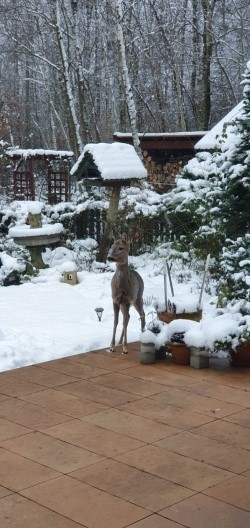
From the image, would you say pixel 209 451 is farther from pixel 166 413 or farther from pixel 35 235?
pixel 35 235

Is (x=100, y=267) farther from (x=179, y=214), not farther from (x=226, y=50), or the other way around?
(x=226, y=50)

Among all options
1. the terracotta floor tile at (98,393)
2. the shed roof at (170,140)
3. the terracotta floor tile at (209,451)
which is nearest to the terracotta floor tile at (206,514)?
the terracotta floor tile at (209,451)

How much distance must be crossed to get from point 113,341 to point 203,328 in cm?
105

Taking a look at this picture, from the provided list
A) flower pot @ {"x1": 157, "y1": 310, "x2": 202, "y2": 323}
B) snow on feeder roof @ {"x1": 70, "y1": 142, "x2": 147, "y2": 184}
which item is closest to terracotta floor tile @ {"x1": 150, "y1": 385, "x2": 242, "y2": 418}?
flower pot @ {"x1": 157, "y1": 310, "x2": 202, "y2": 323}

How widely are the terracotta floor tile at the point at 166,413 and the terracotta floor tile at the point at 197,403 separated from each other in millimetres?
83

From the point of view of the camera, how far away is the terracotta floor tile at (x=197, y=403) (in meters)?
5.94

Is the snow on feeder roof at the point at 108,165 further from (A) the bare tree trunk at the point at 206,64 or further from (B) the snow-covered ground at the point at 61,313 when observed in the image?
(A) the bare tree trunk at the point at 206,64

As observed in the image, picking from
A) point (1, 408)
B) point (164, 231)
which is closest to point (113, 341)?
point (1, 408)

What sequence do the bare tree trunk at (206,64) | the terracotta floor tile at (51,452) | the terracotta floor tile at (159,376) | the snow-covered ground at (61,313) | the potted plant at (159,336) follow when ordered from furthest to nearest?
the bare tree trunk at (206,64), the snow-covered ground at (61,313), the potted plant at (159,336), the terracotta floor tile at (159,376), the terracotta floor tile at (51,452)

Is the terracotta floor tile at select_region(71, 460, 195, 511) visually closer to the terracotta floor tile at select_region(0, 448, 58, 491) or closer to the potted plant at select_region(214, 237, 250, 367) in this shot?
the terracotta floor tile at select_region(0, 448, 58, 491)

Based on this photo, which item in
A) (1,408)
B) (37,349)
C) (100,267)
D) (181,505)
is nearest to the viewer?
(181,505)

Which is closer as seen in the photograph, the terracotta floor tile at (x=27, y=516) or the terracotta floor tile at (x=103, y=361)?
the terracotta floor tile at (x=27, y=516)

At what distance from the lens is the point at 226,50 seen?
91.5 ft

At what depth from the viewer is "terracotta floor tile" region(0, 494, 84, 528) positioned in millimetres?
3947
